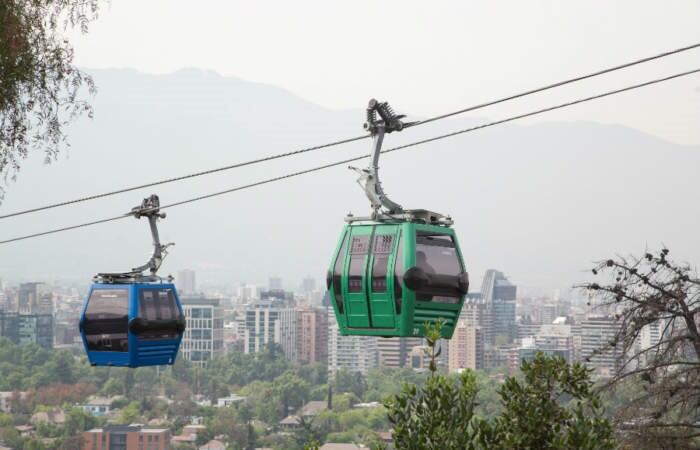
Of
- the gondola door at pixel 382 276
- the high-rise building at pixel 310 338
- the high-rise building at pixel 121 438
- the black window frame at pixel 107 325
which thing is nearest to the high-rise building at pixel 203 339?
the high-rise building at pixel 310 338

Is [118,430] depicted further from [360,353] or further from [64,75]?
[64,75]

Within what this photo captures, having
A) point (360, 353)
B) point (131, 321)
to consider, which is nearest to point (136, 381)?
point (360, 353)

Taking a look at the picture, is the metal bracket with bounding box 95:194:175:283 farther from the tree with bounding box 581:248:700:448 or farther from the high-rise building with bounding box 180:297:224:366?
the high-rise building with bounding box 180:297:224:366

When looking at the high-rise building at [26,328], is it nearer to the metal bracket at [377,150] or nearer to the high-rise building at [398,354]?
the high-rise building at [398,354]

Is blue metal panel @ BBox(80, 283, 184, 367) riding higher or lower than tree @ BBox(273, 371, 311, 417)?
higher

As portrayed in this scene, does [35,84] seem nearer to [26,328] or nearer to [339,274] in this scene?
[339,274]

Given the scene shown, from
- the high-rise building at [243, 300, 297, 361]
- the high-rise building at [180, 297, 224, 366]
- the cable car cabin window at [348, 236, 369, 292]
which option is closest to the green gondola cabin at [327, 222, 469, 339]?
the cable car cabin window at [348, 236, 369, 292]

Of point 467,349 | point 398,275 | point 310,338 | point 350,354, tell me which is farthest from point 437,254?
point 310,338
